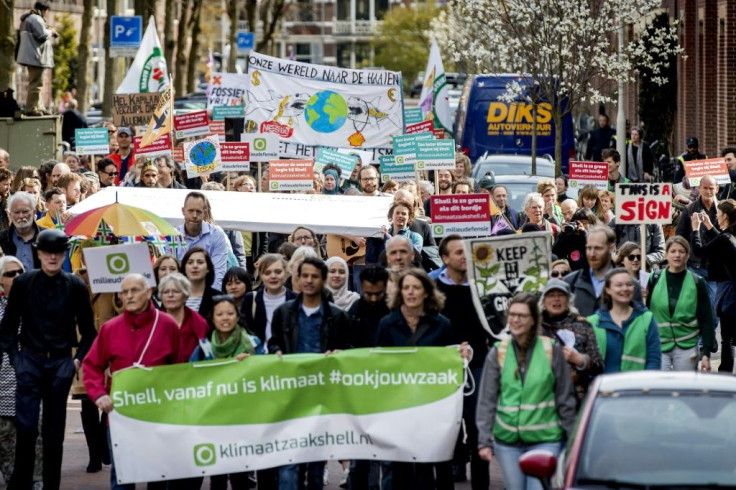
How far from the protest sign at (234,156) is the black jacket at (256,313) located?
1023cm

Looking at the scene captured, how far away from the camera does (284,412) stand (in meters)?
10.2

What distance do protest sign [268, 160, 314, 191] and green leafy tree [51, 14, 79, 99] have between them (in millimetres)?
41971

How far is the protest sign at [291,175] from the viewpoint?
752 inches

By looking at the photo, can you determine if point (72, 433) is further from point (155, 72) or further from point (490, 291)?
point (155, 72)

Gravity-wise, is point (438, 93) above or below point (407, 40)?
below

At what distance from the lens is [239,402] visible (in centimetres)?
1009

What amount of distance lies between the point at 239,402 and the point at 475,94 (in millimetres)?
21767

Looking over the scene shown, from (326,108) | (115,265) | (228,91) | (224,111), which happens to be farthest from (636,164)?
(115,265)

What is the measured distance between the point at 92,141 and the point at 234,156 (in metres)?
2.91

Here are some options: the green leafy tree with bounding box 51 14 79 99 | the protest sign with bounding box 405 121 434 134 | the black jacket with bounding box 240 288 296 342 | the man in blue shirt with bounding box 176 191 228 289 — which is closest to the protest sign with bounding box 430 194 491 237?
the man in blue shirt with bounding box 176 191 228 289

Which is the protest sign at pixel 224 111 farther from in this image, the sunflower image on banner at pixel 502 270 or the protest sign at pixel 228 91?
the sunflower image on banner at pixel 502 270

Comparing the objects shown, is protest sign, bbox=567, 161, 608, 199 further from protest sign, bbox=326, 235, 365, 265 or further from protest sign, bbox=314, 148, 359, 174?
protest sign, bbox=326, 235, 365, 265

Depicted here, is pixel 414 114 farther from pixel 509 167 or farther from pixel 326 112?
pixel 326 112

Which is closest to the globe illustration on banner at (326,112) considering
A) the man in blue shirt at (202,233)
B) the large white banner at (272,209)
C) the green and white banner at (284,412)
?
the large white banner at (272,209)
